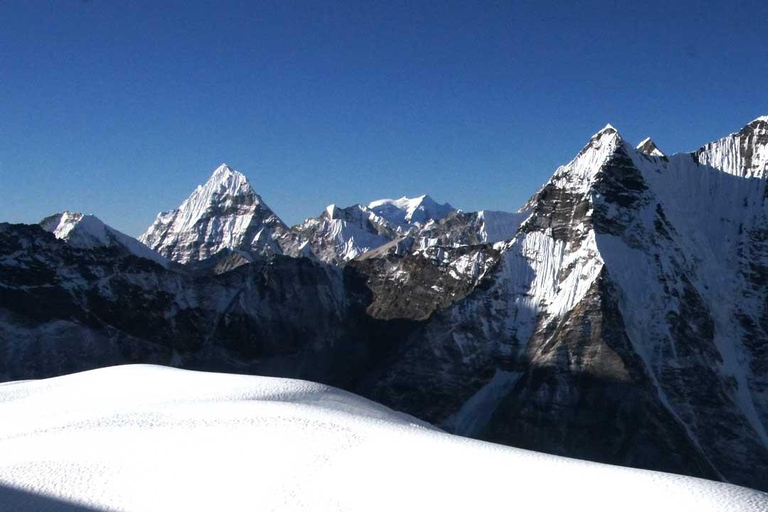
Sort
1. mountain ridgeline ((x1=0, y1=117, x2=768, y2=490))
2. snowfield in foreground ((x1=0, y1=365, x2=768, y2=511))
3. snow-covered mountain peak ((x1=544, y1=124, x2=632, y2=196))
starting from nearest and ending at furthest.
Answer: snowfield in foreground ((x1=0, y1=365, x2=768, y2=511))
mountain ridgeline ((x1=0, y1=117, x2=768, y2=490))
snow-covered mountain peak ((x1=544, y1=124, x2=632, y2=196))

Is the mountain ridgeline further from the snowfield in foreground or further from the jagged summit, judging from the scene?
the snowfield in foreground

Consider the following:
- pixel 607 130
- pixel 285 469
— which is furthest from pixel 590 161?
Result: pixel 285 469

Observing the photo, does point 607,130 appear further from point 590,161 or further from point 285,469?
point 285,469

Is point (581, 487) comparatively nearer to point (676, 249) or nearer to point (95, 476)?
point (95, 476)

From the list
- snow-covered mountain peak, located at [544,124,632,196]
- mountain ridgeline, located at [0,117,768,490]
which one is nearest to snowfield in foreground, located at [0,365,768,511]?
mountain ridgeline, located at [0,117,768,490]

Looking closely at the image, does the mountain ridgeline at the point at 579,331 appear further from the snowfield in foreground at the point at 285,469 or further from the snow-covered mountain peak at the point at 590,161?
the snowfield in foreground at the point at 285,469

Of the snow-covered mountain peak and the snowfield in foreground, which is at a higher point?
the snow-covered mountain peak

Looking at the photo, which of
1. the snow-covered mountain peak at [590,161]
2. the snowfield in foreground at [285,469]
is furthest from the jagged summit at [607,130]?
the snowfield in foreground at [285,469]

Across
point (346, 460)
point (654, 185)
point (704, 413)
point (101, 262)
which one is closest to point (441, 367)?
point (704, 413)
